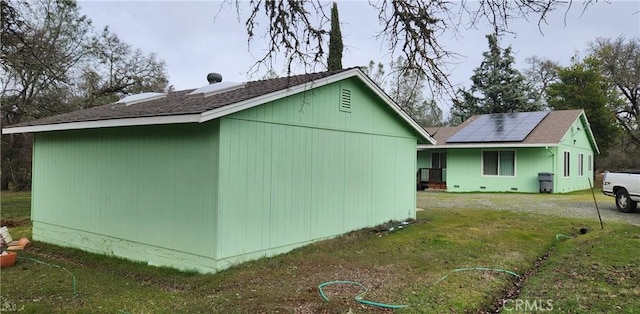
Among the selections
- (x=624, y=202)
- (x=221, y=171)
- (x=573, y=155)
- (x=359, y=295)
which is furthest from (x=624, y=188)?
(x=221, y=171)

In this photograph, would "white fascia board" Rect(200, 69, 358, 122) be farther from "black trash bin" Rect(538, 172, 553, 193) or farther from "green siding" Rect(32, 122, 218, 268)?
"black trash bin" Rect(538, 172, 553, 193)

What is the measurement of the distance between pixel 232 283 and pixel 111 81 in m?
22.7

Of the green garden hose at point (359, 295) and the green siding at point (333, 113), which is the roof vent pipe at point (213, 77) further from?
the green garden hose at point (359, 295)

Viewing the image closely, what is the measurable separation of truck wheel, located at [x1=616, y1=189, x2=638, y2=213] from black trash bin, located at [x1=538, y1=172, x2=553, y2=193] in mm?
5636

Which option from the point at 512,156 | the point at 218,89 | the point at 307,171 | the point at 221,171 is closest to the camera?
the point at 221,171

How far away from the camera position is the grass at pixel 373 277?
4.77 meters

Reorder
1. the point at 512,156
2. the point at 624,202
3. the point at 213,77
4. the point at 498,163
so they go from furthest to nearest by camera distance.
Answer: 1. the point at 498,163
2. the point at 512,156
3. the point at 624,202
4. the point at 213,77

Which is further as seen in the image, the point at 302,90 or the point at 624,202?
the point at 624,202

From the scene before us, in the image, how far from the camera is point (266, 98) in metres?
6.77

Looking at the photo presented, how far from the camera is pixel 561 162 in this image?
18.5 metres

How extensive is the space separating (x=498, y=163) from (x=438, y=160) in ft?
10.9

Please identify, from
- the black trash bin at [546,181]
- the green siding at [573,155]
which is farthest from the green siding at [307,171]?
the green siding at [573,155]

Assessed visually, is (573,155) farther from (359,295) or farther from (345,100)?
(359,295)

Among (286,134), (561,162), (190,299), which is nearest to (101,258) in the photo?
(190,299)
